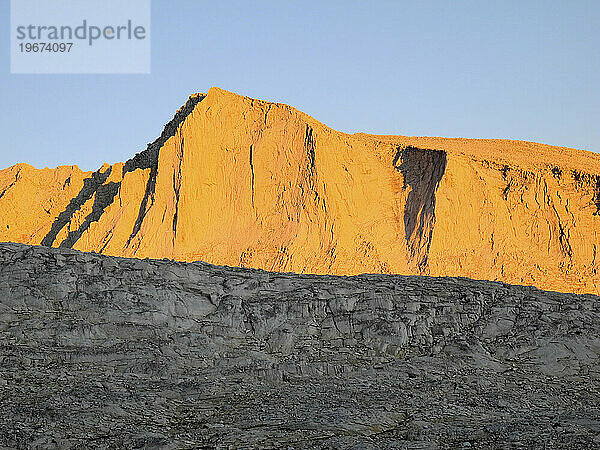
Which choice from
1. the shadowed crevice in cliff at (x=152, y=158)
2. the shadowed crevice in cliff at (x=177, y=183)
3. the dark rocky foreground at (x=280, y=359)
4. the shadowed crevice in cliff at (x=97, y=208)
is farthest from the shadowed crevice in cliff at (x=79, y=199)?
the dark rocky foreground at (x=280, y=359)

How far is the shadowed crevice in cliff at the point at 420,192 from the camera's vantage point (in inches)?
1405

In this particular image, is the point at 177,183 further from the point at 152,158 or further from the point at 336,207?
the point at 336,207

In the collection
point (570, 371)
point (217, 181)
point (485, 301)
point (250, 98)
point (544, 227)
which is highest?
point (250, 98)

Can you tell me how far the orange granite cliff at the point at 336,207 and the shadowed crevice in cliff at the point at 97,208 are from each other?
171 mm

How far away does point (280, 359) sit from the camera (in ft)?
44.4

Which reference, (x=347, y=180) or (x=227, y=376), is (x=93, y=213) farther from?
(x=227, y=376)

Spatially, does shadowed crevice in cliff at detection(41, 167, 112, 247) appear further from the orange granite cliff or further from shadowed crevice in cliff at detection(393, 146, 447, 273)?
shadowed crevice in cliff at detection(393, 146, 447, 273)

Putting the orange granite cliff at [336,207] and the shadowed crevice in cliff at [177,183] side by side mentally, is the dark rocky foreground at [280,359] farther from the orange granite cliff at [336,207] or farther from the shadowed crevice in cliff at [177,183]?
the shadowed crevice in cliff at [177,183]

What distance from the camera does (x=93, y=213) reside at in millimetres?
40844

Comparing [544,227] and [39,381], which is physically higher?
[544,227]

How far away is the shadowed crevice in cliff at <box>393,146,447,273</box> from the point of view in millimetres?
35688

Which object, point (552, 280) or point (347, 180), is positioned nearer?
point (552, 280)

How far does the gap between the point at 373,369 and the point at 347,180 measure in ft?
81.8

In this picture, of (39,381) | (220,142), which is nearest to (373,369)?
(39,381)
